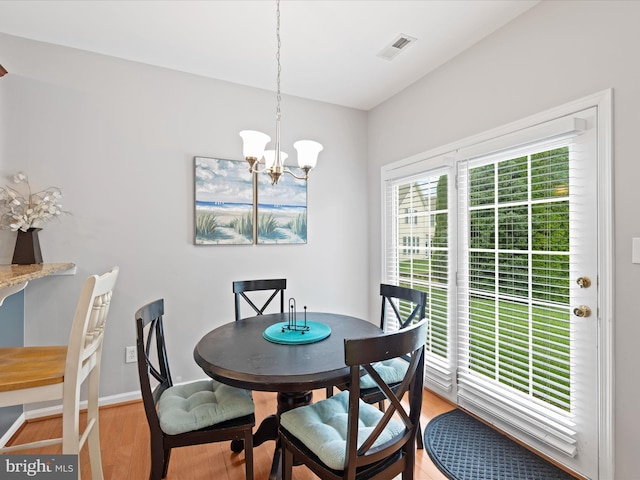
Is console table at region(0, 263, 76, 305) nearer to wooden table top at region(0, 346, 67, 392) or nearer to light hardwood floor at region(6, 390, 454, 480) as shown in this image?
wooden table top at region(0, 346, 67, 392)

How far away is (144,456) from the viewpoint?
2033 mm

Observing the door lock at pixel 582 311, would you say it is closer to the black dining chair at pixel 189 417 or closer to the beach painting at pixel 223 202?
the black dining chair at pixel 189 417

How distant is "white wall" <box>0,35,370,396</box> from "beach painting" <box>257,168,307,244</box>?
4.1 inches

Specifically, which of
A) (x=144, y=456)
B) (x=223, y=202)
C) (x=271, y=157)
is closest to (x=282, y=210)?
(x=223, y=202)

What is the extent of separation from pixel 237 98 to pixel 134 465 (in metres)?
2.85

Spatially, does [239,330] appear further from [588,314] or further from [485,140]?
[485,140]

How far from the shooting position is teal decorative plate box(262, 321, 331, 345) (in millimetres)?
1772

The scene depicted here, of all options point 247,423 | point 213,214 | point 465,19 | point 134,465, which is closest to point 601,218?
point 465,19

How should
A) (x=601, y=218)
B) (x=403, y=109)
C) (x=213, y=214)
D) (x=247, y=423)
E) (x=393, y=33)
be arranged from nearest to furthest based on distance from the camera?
(x=247, y=423), (x=601, y=218), (x=393, y=33), (x=213, y=214), (x=403, y=109)

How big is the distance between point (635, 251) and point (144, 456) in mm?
2908

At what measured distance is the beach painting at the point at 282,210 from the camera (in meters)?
3.14

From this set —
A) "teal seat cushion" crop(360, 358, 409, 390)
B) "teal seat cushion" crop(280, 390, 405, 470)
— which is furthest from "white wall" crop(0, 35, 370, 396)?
"teal seat cushion" crop(280, 390, 405, 470)

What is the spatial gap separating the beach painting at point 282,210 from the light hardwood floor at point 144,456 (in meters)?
1.51

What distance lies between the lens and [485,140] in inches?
93.5
